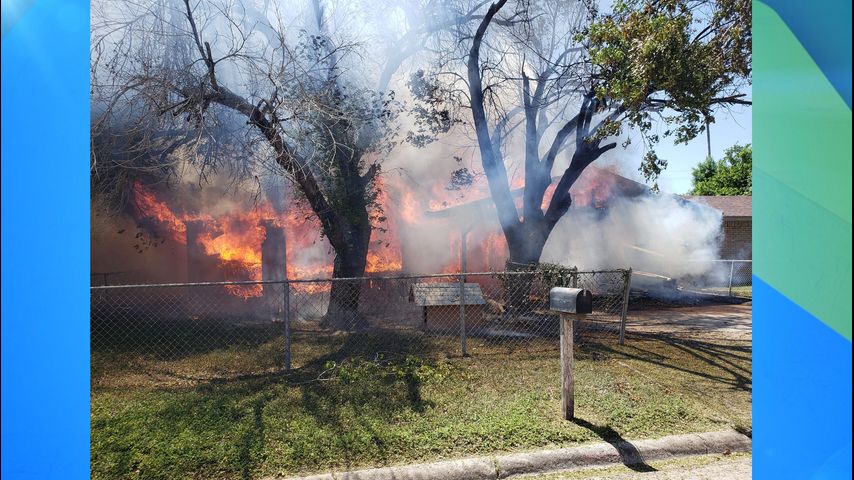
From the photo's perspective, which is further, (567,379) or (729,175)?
(729,175)

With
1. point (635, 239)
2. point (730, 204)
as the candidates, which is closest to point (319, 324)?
point (635, 239)

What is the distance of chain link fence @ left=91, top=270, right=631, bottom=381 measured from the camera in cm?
673

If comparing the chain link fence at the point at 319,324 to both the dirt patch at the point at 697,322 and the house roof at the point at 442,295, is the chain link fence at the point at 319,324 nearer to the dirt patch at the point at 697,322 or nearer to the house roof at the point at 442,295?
the house roof at the point at 442,295

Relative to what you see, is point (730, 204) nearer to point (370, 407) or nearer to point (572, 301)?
point (572, 301)

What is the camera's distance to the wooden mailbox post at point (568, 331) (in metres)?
4.61

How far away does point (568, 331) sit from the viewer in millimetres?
4746

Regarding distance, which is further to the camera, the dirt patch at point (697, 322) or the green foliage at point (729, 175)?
the green foliage at point (729, 175)

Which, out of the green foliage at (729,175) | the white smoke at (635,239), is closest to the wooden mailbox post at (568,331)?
the white smoke at (635,239)

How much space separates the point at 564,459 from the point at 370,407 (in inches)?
72.2

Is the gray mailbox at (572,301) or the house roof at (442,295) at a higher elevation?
the gray mailbox at (572,301)

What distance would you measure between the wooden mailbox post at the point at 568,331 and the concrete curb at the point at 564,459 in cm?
56

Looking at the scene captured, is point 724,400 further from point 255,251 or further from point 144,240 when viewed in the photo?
point 144,240
